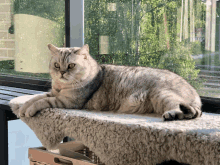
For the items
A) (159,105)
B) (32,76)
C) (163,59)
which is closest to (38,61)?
(32,76)

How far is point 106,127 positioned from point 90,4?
4.49 feet

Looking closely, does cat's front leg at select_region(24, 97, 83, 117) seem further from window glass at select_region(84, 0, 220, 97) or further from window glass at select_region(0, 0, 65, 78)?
window glass at select_region(0, 0, 65, 78)

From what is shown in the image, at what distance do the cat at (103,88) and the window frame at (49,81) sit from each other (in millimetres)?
228

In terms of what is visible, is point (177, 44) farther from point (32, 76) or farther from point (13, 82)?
point (13, 82)

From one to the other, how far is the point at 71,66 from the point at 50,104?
0.25m

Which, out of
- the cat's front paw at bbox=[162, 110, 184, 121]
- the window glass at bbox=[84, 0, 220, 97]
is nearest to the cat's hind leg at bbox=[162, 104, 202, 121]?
the cat's front paw at bbox=[162, 110, 184, 121]

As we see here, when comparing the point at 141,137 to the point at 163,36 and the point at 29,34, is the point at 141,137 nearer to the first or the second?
the point at 163,36

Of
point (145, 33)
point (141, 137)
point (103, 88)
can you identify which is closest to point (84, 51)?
point (103, 88)

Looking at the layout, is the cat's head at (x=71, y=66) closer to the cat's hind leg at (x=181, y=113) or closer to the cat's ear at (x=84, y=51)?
the cat's ear at (x=84, y=51)

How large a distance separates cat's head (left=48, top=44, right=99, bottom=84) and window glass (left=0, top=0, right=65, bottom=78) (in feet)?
2.69

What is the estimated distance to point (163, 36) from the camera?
1824mm

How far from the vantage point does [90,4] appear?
224cm

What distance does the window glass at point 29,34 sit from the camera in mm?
2432

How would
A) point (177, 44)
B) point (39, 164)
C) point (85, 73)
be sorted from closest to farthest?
point (39, 164) → point (85, 73) → point (177, 44)
